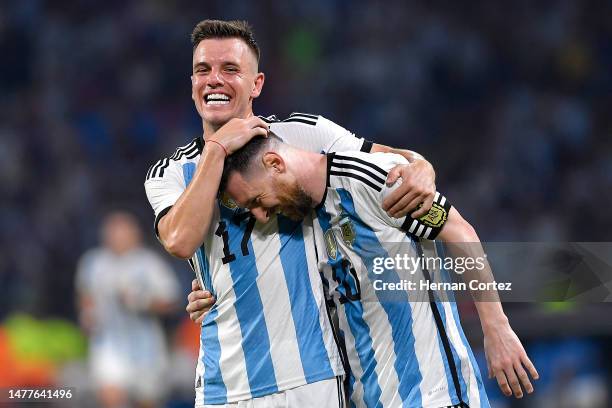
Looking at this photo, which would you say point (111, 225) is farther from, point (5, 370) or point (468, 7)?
point (468, 7)

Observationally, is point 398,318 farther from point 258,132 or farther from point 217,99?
point 217,99

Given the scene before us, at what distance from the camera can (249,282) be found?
345cm

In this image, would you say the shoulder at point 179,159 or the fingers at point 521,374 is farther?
the shoulder at point 179,159

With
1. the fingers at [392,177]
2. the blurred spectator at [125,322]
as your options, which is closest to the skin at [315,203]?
the fingers at [392,177]

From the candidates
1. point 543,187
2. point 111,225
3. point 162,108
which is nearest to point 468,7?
point 543,187

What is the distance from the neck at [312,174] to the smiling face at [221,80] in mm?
438

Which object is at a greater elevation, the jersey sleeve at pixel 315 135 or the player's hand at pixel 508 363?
the jersey sleeve at pixel 315 135

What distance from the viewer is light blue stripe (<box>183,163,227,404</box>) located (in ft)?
11.4

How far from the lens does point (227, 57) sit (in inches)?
145

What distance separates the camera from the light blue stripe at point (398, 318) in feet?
10.7

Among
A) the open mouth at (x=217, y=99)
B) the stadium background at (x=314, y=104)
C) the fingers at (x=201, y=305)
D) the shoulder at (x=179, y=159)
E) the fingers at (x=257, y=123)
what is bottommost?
the fingers at (x=201, y=305)

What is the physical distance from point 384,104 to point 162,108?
8.55ft

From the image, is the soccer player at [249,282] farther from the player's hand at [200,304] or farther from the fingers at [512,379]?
the fingers at [512,379]

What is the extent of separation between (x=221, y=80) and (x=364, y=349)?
1118 mm
